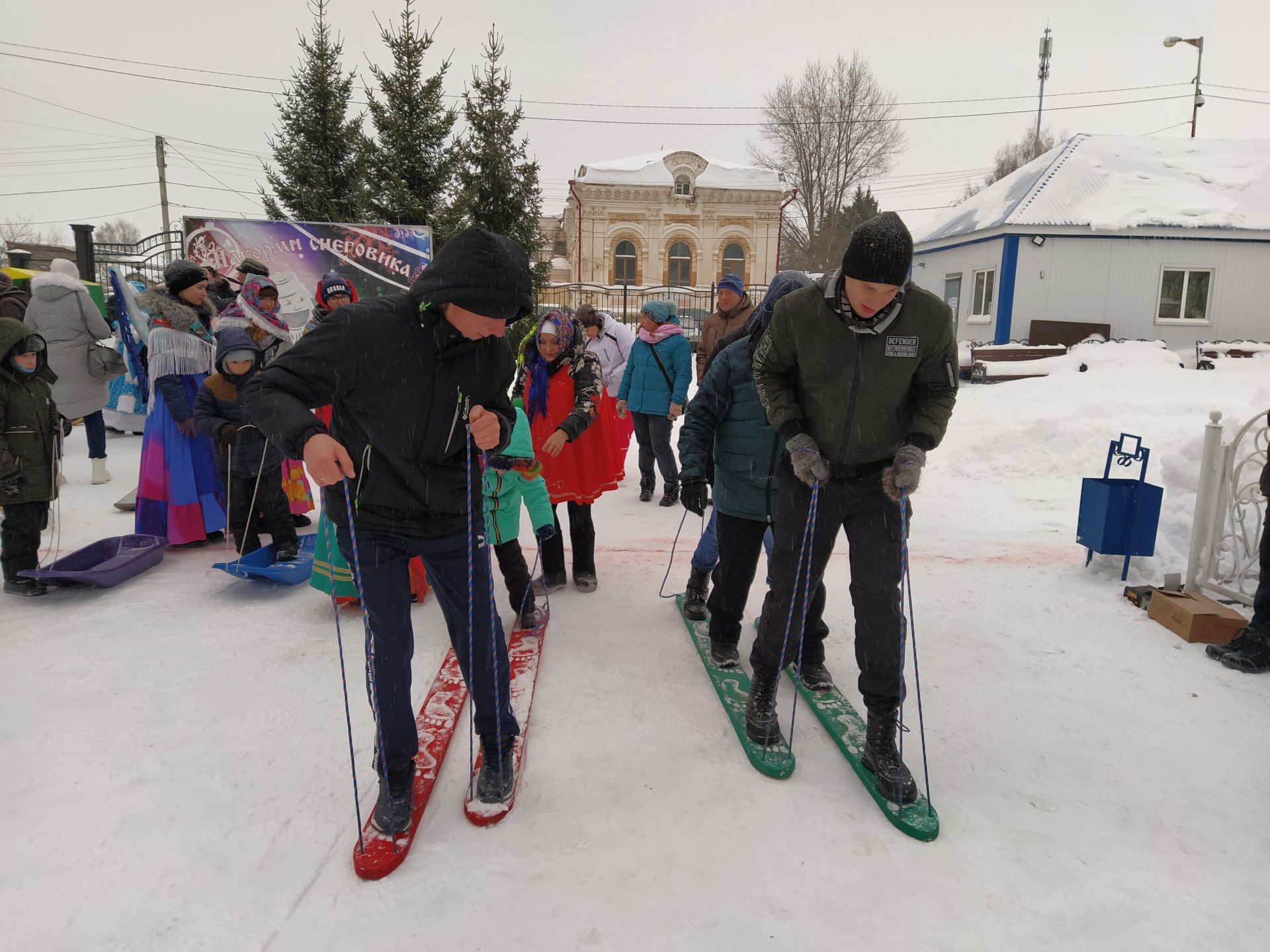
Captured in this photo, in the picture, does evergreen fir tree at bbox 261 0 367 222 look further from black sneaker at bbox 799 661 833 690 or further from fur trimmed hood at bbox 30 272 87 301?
black sneaker at bbox 799 661 833 690

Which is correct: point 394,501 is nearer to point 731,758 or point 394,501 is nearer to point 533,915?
point 533,915

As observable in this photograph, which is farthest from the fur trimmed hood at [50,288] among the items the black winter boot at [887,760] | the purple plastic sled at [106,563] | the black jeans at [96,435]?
the black winter boot at [887,760]

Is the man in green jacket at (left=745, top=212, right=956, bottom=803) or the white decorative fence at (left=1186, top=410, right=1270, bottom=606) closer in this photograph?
the man in green jacket at (left=745, top=212, right=956, bottom=803)

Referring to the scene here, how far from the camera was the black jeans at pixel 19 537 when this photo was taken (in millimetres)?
4191

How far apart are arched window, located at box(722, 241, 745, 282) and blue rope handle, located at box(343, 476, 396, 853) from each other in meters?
32.1

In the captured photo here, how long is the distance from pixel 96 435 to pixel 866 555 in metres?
7.53

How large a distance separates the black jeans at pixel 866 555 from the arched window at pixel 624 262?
30440 millimetres

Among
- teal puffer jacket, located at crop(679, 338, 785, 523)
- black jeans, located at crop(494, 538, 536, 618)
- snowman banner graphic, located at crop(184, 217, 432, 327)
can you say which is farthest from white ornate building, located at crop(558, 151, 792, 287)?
teal puffer jacket, located at crop(679, 338, 785, 523)

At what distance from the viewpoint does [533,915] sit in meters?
2.01

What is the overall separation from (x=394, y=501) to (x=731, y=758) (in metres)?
1.58

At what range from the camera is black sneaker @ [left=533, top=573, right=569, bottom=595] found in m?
4.50

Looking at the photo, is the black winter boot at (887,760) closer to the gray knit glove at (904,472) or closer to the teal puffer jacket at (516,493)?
the gray knit glove at (904,472)

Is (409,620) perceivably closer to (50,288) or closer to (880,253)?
(880,253)

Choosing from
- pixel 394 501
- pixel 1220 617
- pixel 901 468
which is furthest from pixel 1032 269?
pixel 394 501
